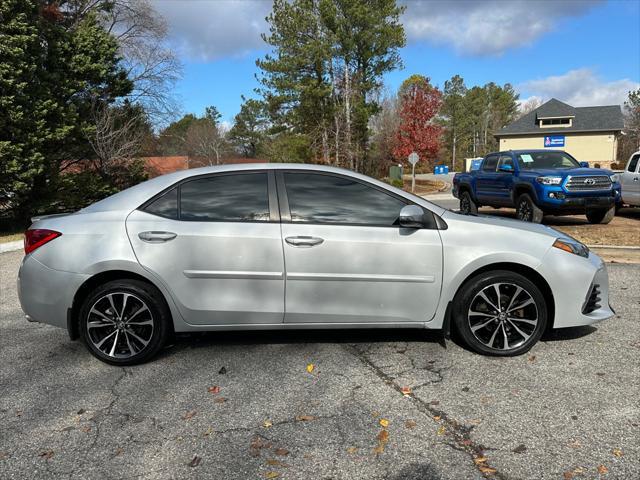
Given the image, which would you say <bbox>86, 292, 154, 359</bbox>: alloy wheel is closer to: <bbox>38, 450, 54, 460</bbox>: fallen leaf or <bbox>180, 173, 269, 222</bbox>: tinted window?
<bbox>180, 173, 269, 222</bbox>: tinted window

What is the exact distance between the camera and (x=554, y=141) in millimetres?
48406

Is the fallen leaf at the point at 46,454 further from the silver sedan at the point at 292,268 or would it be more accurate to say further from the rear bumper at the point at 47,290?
the rear bumper at the point at 47,290

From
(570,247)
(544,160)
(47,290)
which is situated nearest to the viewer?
(47,290)

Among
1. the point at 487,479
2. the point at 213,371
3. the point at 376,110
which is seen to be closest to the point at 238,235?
the point at 213,371

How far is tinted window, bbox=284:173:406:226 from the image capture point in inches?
153

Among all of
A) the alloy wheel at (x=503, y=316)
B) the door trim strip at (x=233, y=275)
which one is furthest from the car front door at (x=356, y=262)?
the alloy wheel at (x=503, y=316)

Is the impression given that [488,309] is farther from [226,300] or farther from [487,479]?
[226,300]

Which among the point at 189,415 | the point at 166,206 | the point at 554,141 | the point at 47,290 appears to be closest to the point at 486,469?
the point at 189,415

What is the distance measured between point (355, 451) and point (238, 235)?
1.83 m

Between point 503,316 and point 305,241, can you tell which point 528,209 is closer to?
point 503,316

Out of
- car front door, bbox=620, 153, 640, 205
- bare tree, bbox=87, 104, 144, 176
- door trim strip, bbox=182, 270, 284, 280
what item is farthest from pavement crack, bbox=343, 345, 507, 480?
bare tree, bbox=87, 104, 144, 176

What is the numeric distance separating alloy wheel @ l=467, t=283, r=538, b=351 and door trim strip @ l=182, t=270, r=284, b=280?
5.29ft

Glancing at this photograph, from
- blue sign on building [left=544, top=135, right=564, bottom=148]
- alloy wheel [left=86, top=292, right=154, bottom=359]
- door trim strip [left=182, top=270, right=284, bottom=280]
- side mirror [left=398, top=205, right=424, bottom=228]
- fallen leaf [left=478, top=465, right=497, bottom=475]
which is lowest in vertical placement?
fallen leaf [left=478, top=465, right=497, bottom=475]

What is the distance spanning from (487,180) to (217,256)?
33.2 ft
